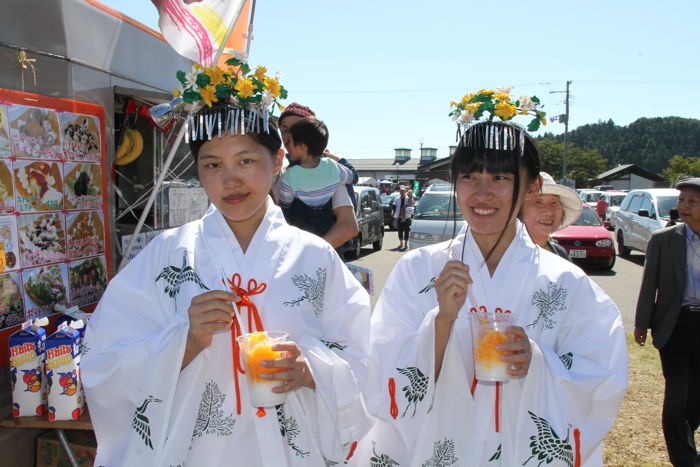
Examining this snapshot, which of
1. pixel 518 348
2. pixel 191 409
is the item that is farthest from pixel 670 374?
pixel 191 409

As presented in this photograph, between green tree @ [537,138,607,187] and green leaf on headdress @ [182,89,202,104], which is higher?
green tree @ [537,138,607,187]

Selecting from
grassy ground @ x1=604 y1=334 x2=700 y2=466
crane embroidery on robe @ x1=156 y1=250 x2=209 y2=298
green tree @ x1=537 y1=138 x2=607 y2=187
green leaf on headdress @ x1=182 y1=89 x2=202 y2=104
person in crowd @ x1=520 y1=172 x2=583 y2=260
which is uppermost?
green tree @ x1=537 y1=138 x2=607 y2=187

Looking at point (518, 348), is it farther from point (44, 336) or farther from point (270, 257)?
point (44, 336)

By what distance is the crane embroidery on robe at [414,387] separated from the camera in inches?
69.2

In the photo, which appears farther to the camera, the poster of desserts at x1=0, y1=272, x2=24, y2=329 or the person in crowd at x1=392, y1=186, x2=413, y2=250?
the person in crowd at x1=392, y1=186, x2=413, y2=250

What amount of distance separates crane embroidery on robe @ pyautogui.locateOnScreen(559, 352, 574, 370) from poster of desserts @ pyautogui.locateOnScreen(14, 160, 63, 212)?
2955 mm

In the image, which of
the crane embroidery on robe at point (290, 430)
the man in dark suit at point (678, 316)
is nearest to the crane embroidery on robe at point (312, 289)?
the crane embroidery on robe at point (290, 430)

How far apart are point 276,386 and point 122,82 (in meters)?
3.21

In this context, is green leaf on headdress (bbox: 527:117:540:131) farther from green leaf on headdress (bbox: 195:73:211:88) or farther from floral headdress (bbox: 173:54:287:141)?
green leaf on headdress (bbox: 195:73:211:88)

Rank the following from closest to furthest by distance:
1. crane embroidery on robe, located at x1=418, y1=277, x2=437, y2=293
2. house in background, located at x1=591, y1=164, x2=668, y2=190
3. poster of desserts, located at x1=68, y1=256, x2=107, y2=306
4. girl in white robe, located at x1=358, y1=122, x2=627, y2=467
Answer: girl in white robe, located at x1=358, y1=122, x2=627, y2=467
crane embroidery on robe, located at x1=418, y1=277, x2=437, y2=293
poster of desserts, located at x1=68, y1=256, x2=107, y2=306
house in background, located at x1=591, y1=164, x2=668, y2=190

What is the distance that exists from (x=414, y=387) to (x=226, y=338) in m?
0.67

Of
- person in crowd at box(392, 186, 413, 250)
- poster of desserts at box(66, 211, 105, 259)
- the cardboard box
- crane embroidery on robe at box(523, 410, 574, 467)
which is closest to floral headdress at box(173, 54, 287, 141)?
crane embroidery on robe at box(523, 410, 574, 467)

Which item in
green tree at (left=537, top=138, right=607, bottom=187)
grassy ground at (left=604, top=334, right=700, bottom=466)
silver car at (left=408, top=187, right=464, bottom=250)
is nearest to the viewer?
grassy ground at (left=604, top=334, right=700, bottom=466)

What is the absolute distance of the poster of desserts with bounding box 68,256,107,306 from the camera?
136 inches
